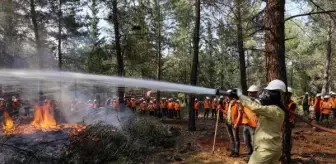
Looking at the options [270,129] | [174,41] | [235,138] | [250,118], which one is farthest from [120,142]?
[174,41]

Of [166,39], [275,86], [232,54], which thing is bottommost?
[275,86]

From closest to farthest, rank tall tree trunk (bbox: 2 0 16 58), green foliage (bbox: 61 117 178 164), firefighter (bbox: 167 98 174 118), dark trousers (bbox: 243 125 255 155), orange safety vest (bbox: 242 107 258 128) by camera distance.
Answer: orange safety vest (bbox: 242 107 258 128) → green foliage (bbox: 61 117 178 164) → dark trousers (bbox: 243 125 255 155) → tall tree trunk (bbox: 2 0 16 58) → firefighter (bbox: 167 98 174 118)

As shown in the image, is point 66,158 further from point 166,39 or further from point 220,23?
point 166,39

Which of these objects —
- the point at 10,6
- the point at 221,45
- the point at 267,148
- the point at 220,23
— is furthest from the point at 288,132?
the point at 10,6

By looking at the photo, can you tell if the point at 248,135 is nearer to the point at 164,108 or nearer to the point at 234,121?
the point at 234,121

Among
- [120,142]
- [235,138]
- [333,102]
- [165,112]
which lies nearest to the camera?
[235,138]

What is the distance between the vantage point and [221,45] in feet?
61.6

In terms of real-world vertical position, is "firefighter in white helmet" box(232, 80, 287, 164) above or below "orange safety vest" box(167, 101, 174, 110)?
above

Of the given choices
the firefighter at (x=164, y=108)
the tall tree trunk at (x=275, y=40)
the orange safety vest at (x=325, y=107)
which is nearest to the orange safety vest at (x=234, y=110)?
the tall tree trunk at (x=275, y=40)

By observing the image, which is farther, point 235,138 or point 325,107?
point 325,107

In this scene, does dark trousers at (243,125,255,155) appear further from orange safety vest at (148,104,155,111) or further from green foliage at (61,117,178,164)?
orange safety vest at (148,104,155,111)

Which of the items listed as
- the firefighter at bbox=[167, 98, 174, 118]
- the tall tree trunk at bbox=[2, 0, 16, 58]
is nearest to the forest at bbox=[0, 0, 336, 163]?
the tall tree trunk at bbox=[2, 0, 16, 58]

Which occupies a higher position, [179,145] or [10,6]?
[10,6]

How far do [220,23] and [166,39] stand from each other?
1655 centimetres
